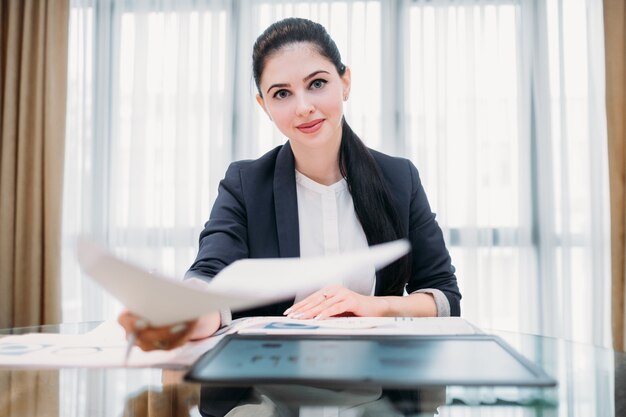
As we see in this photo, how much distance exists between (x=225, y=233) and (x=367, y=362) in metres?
0.76

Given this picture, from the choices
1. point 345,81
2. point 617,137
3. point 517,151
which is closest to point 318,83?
point 345,81

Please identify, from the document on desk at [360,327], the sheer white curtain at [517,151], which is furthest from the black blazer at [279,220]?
the sheer white curtain at [517,151]

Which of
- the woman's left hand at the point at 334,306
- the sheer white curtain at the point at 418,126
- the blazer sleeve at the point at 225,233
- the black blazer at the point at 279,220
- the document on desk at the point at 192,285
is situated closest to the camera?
the document on desk at the point at 192,285

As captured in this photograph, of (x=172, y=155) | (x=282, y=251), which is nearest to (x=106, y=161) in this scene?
(x=172, y=155)

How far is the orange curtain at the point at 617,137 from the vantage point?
2.82m

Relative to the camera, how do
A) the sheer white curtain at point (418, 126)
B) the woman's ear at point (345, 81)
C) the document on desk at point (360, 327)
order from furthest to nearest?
the sheer white curtain at point (418, 126), the woman's ear at point (345, 81), the document on desk at point (360, 327)

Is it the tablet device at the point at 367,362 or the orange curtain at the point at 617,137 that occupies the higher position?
the orange curtain at the point at 617,137

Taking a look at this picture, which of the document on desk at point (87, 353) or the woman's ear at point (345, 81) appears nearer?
the document on desk at point (87, 353)

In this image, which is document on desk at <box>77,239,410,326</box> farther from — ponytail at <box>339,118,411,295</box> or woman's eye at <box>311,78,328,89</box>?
woman's eye at <box>311,78,328,89</box>

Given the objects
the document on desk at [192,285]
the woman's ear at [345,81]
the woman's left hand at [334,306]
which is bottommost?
the woman's left hand at [334,306]

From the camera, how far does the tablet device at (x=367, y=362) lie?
50cm

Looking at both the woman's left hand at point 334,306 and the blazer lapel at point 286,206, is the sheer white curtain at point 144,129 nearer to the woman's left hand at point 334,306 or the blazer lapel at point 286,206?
the blazer lapel at point 286,206

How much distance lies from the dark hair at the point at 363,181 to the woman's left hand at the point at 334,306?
10.1 inches

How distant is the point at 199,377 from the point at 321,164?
0.98 meters
